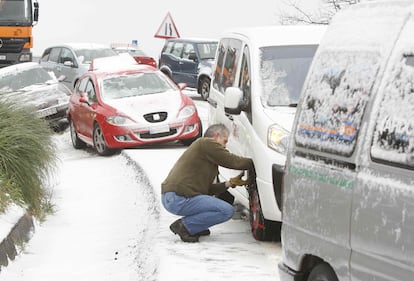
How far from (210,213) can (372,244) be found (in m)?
4.35

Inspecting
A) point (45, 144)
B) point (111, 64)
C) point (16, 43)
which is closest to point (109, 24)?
point (16, 43)

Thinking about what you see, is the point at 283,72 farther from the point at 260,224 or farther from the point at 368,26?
the point at 368,26

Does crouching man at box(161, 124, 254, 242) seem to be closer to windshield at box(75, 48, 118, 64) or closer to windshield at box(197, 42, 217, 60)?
windshield at box(75, 48, 118, 64)

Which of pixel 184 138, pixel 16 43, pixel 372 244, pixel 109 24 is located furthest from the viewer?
pixel 109 24

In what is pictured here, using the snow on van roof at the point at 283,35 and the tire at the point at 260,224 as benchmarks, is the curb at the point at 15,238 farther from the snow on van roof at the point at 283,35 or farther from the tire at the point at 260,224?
the snow on van roof at the point at 283,35

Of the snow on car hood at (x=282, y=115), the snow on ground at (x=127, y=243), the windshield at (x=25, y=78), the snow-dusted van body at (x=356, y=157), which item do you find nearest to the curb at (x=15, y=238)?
the snow on ground at (x=127, y=243)

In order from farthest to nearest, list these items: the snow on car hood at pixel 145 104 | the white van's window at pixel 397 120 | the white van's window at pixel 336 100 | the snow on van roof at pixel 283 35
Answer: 1. the snow on car hood at pixel 145 104
2. the snow on van roof at pixel 283 35
3. the white van's window at pixel 336 100
4. the white van's window at pixel 397 120

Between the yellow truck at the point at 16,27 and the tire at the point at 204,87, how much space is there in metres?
4.60

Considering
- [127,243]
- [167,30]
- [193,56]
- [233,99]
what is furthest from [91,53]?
[233,99]

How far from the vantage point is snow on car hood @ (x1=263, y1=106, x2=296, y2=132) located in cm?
904

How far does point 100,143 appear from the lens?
17.5 metres

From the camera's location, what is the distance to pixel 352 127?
17.3 feet

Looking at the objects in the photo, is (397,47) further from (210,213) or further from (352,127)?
(210,213)

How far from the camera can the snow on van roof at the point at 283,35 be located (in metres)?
10.0
